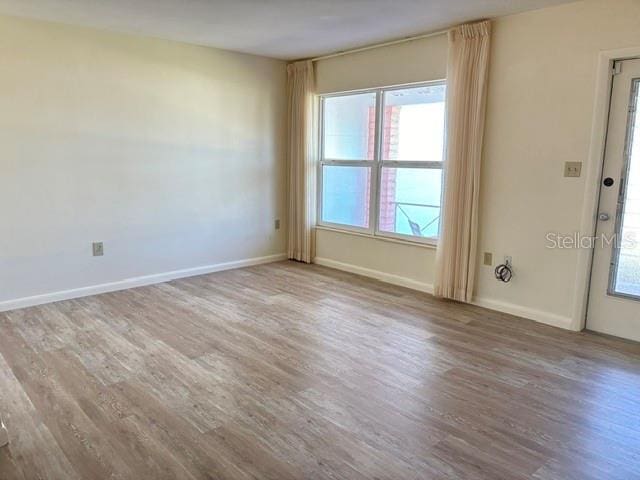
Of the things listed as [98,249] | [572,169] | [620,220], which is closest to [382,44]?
[572,169]

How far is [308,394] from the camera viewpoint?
100 inches

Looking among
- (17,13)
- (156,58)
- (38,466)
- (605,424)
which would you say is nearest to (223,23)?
(156,58)

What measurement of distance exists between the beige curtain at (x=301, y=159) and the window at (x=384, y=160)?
153 mm

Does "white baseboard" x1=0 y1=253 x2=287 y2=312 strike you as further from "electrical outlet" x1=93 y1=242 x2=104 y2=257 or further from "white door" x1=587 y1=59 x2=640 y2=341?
"white door" x1=587 y1=59 x2=640 y2=341

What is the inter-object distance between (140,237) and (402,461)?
352 cm

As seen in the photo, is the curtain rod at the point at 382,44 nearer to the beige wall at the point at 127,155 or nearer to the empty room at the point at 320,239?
the empty room at the point at 320,239

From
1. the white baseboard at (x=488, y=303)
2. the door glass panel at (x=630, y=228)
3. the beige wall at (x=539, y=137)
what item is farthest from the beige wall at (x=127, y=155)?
the door glass panel at (x=630, y=228)

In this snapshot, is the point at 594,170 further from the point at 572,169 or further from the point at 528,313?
the point at 528,313

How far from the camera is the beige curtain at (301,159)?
17.7 ft

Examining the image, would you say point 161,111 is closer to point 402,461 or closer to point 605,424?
point 402,461

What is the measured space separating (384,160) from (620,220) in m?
2.26

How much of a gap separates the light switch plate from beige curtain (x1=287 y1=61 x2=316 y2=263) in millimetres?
2863

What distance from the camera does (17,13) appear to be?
141 inches

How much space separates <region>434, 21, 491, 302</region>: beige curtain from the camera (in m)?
3.81
